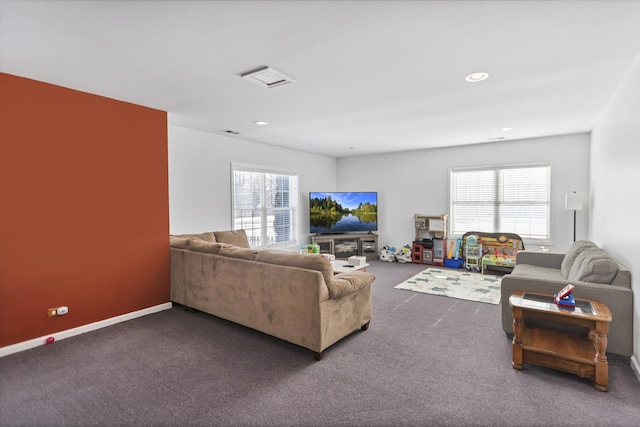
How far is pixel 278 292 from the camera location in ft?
9.75

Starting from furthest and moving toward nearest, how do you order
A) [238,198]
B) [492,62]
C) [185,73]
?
[238,198] → [185,73] → [492,62]

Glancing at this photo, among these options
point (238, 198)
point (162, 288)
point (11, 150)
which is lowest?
point (162, 288)

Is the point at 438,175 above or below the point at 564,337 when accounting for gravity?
above

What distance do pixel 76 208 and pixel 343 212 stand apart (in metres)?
5.08

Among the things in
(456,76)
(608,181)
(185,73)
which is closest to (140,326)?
(185,73)

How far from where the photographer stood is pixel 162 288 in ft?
13.2

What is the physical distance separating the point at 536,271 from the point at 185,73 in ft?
14.4

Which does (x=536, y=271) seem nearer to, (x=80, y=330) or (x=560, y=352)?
(x=560, y=352)

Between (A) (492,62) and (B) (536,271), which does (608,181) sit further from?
(A) (492,62)

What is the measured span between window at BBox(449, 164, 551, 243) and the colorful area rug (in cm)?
113

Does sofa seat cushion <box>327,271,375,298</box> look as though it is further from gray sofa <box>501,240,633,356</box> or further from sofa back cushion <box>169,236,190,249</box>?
sofa back cushion <box>169,236,190,249</box>

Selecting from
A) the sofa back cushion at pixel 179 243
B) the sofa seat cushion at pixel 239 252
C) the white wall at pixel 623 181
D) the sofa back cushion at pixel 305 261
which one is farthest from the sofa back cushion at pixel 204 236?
the white wall at pixel 623 181

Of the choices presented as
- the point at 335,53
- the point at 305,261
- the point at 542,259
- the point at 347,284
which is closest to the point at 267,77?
the point at 335,53

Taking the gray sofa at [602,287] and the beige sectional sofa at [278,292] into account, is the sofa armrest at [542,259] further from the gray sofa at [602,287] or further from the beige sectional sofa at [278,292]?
the beige sectional sofa at [278,292]
